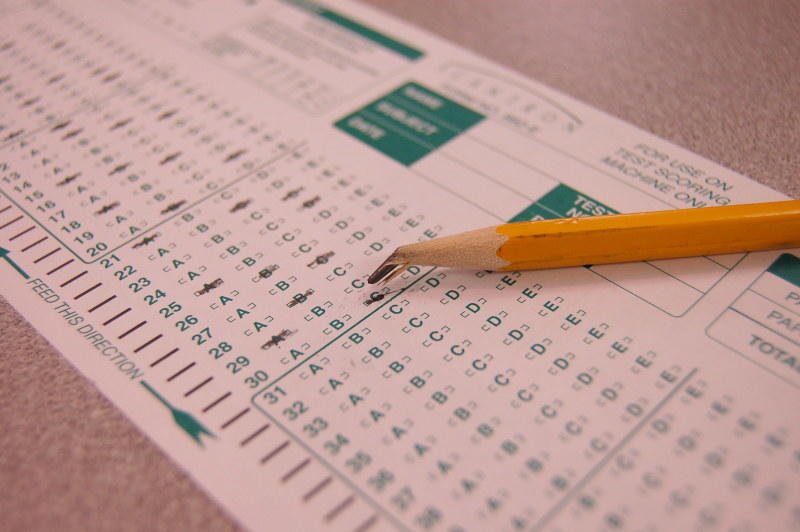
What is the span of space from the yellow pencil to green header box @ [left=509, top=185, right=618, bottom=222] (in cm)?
6

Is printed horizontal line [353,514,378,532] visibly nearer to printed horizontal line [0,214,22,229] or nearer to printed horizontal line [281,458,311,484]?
printed horizontal line [281,458,311,484]

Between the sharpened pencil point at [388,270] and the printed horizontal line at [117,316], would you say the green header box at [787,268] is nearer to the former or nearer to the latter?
the sharpened pencil point at [388,270]

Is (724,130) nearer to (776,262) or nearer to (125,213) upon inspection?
(776,262)

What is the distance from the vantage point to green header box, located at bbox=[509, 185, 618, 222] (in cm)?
50

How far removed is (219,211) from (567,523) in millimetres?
334

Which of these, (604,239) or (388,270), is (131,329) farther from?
(604,239)

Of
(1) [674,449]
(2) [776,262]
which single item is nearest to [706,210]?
(2) [776,262]

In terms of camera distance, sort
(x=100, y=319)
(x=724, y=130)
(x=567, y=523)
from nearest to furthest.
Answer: (x=567, y=523)
(x=100, y=319)
(x=724, y=130)

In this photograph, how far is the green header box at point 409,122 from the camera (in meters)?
0.57

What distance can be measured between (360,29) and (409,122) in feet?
0.56

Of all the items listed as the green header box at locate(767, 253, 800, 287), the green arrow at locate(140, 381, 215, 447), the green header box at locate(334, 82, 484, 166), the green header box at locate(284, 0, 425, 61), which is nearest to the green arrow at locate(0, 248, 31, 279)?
the green arrow at locate(140, 381, 215, 447)

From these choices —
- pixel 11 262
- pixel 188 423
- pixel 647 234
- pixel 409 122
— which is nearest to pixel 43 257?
pixel 11 262

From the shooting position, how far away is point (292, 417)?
0.39 m

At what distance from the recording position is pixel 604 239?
17.3 inches
